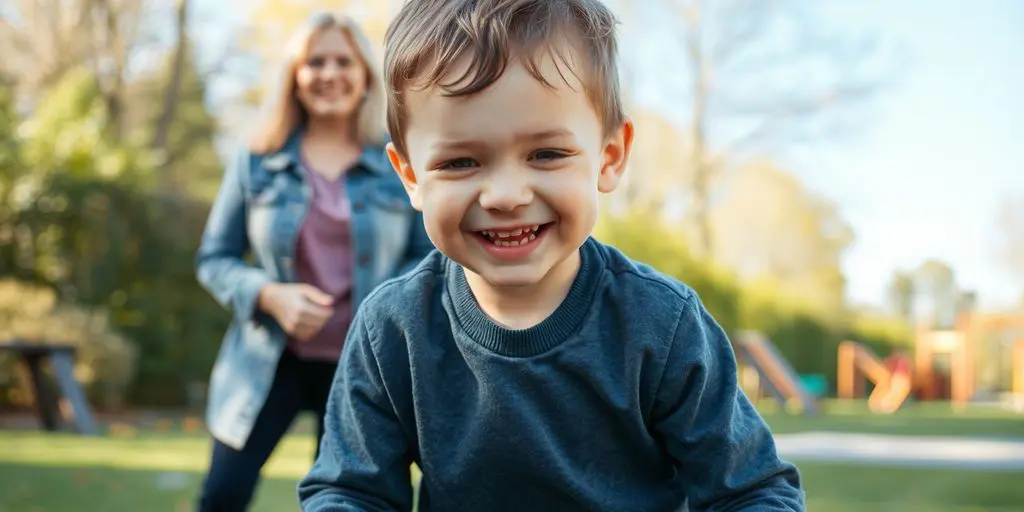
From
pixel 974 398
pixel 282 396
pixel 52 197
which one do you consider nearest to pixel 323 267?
pixel 282 396

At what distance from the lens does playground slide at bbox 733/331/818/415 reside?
14166 mm

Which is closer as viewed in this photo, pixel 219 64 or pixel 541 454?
pixel 541 454

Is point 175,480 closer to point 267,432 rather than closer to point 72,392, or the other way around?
point 267,432

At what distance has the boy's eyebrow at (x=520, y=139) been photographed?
5.80 ft

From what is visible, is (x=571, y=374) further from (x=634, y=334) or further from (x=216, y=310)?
(x=216, y=310)

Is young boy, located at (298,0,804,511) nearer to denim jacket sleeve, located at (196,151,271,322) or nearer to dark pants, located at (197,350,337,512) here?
dark pants, located at (197,350,337,512)

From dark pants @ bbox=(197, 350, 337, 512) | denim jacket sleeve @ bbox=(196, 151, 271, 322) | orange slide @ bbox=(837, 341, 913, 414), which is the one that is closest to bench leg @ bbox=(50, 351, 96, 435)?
denim jacket sleeve @ bbox=(196, 151, 271, 322)

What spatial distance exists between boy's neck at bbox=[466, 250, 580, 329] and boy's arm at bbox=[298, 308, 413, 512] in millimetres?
232

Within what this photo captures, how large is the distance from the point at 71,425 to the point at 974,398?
16.1 meters

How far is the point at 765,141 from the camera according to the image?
82.5 feet

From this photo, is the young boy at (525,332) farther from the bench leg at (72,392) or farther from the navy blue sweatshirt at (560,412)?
the bench leg at (72,392)

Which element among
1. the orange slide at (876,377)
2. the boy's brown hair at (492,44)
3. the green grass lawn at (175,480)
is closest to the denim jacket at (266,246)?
the boy's brown hair at (492,44)

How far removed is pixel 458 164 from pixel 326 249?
1.87 metres

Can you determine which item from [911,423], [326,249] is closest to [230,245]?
[326,249]
